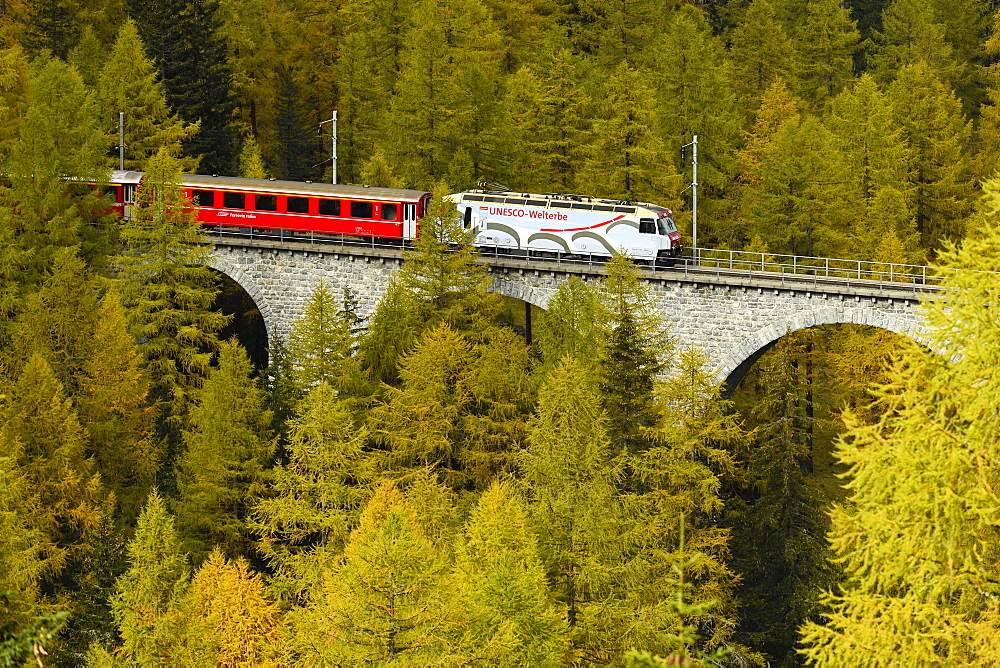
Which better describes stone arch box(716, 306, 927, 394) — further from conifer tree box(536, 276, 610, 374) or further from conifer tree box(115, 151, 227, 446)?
conifer tree box(115, 151, 227, 446)

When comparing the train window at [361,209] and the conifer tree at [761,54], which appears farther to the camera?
the conifer tree at [761,54]

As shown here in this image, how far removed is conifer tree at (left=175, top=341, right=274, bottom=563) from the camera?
1544 inches

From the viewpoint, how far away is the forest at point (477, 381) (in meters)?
17.0

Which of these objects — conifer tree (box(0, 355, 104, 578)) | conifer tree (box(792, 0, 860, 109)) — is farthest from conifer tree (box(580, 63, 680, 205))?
conifer tree (box(0, 355, 104, 578))

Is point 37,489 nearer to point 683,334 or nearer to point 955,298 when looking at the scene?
point 683,334

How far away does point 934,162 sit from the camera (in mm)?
65625

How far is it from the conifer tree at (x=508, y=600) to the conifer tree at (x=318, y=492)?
5.53 metres

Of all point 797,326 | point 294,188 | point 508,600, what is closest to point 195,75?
point 294,188

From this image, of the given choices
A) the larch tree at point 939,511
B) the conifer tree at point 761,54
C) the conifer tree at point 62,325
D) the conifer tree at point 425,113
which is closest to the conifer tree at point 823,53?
the conifer tree at point 761,54

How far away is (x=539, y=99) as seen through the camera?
6034 centimetres

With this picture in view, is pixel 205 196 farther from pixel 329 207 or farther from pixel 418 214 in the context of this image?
pixel 418 214

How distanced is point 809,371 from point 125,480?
26580 millimetres

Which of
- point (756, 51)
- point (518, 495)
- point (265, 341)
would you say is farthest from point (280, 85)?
point (518, 495)

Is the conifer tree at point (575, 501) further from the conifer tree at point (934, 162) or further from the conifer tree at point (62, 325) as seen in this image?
the conifer tree at point (934, 162)
